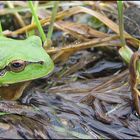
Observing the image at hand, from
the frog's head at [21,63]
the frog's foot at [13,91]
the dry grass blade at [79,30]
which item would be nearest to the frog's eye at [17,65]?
the frog's head at [21,63]

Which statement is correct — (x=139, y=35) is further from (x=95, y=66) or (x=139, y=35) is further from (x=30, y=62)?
(x=30, y=62)

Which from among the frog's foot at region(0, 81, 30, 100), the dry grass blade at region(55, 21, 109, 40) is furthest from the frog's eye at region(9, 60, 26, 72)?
the dry grass blade at region(55, 21, 109, 40)

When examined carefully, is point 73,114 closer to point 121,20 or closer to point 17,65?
point 17,65

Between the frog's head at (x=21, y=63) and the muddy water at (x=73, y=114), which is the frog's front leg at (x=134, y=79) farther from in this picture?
the frog's head at (x=21, y=63)

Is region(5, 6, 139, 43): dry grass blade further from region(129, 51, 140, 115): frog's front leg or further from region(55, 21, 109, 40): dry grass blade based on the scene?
region(129, 51, 140, 115): frog's front leg

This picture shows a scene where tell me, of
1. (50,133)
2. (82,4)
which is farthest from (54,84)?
(82,4)

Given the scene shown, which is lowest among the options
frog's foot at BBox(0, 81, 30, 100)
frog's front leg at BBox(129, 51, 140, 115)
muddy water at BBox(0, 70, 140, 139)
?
muddy water at BBox(0, 70, 140, 139)
